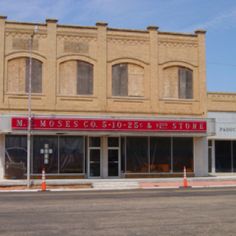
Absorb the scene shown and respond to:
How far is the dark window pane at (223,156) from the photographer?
38.8 meters

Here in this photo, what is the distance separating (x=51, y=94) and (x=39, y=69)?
1.91 metres

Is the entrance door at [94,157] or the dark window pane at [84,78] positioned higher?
the dark window pane at [84,78]

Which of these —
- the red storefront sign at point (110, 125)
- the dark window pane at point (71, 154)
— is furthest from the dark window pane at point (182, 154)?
the dark window pane at point (71, 154)

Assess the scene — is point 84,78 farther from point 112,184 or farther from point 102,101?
point 112,184

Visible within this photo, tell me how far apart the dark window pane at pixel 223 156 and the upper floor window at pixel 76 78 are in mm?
11511

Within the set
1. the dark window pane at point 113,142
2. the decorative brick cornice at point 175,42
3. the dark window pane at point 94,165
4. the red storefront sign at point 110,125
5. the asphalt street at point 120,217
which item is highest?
the decorative brick cornice at point 175,42

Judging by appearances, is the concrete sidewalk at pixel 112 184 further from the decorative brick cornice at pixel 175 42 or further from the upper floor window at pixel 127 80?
the decorative brick cornice at pixel 175 42

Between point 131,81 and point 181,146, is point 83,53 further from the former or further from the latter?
point 181,146

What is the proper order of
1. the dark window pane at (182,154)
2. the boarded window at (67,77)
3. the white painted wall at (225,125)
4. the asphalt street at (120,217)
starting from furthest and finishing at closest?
the white painted wall at (225,125) < the dark window pane at (182,154) < the boarded window at (67,77) < the asphalt street at (120,217)

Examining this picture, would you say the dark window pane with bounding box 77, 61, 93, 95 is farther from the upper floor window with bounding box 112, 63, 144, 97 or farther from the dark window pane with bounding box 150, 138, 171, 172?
the dark window pane with bounding box 150, 138, 171, 172

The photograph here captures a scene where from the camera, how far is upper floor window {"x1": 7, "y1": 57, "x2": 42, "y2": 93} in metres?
32.9

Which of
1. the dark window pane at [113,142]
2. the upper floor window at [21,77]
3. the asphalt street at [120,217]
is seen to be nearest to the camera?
the asphalt street at [120,217]

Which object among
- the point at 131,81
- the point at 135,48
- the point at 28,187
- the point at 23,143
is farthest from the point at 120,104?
the point at 28,187

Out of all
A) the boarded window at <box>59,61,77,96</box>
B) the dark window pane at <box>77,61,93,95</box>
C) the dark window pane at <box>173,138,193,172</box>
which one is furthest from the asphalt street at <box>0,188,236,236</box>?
the dark window pane at <box>173,138,193,172</box>
